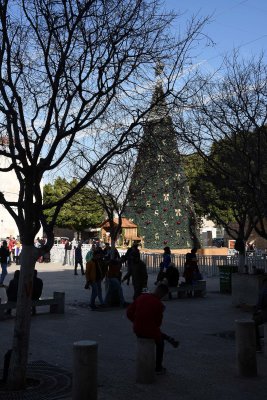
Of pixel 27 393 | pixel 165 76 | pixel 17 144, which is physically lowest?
pixel 27 393

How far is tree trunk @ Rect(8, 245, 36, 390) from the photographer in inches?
260

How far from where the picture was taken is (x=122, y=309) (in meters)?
14.1

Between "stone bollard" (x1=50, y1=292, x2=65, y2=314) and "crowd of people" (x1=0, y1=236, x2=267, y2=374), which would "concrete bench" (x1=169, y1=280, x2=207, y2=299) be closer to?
"crowd of people" (x1=0, y1=236, x2=267, y2=374)

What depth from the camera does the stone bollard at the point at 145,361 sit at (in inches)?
274

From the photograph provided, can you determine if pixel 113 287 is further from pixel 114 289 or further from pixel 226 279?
pixel 226 279

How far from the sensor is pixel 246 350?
732 centimetres

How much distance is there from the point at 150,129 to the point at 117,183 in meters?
12.2

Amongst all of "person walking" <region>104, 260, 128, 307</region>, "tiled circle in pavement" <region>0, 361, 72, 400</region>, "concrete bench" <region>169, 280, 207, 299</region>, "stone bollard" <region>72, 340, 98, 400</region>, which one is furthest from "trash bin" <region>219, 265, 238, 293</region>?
"stone bollard" <region>72, 340, 98, 400</region>

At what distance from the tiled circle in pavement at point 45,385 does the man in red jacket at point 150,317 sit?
1202mm

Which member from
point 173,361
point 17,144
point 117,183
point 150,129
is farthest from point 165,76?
point 117,183

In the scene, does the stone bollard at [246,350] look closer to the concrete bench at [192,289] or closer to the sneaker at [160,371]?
the sneaker at [160,371]

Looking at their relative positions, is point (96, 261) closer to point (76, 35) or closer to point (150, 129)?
point (150, 129)

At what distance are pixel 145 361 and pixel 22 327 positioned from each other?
169 centimetres

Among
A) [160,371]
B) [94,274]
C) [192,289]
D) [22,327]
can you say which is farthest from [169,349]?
[192,289]
